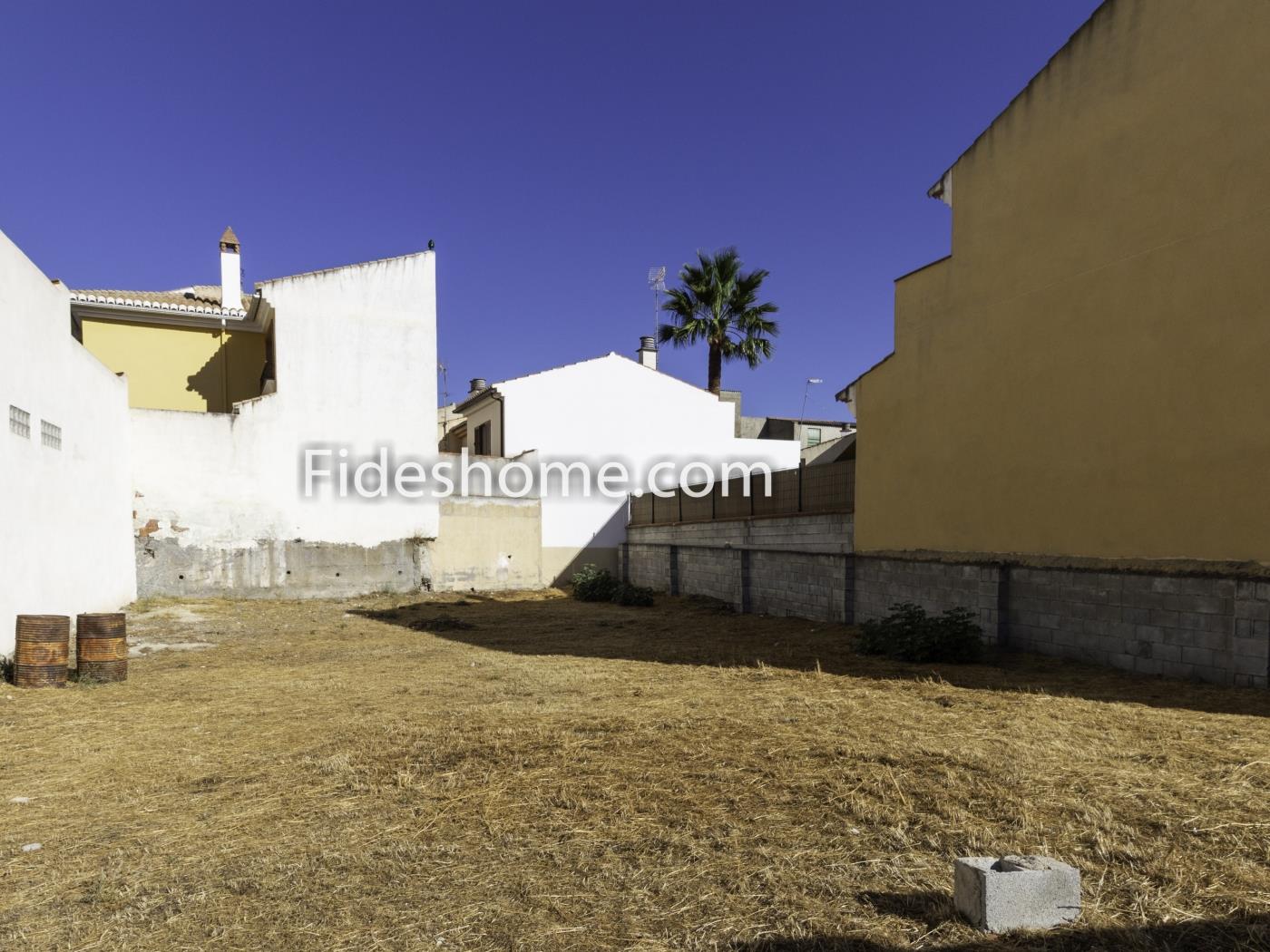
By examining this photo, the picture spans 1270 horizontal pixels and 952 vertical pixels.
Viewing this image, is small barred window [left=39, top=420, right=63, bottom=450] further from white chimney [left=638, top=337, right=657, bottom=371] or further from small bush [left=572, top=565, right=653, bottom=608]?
white chimney [left=638, top=337, right=657, bottom=371]

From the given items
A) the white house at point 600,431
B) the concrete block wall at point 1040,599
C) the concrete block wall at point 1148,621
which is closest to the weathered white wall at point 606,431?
the white house at point 600,431

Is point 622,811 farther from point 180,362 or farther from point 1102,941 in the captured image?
point 180,362

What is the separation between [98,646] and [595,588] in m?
13.1

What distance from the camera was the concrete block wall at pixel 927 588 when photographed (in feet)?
34.3

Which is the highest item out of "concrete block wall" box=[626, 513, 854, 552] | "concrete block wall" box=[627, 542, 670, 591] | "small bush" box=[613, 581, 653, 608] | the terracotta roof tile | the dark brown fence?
the terracotta roof tile

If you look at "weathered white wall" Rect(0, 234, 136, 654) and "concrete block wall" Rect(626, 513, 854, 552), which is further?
"concrete block wall" Rect(626, 513, 854, 552)

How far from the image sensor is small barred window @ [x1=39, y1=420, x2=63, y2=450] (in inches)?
422

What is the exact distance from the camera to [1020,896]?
2.99m

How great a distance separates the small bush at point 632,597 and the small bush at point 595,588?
13.2 inches

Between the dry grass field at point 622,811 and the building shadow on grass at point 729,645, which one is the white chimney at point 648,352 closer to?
the building shadow on grass at point 729,645

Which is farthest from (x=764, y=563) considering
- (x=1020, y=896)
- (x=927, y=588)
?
(x=1020, y=896)

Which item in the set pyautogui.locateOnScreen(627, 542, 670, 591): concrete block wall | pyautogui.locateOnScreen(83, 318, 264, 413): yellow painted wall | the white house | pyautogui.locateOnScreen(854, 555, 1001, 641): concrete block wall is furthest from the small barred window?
pyautogui.locateOnScreen(627, 542, 670, 591): concrete block wall

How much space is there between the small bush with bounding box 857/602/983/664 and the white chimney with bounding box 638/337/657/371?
74.7 feet

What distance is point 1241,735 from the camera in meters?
5.67
